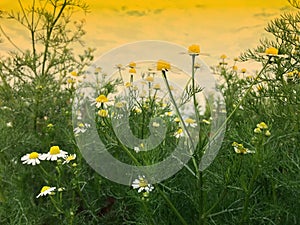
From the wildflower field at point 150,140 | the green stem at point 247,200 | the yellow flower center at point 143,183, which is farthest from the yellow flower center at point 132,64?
the green stem at point 247,200

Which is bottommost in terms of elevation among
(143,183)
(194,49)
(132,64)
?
(143,183)

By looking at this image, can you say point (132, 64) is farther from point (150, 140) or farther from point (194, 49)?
point (194, 49)

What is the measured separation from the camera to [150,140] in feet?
4.58

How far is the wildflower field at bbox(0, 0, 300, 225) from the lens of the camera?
1.21 metres

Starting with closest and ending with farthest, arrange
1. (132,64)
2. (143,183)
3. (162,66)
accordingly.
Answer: (162,66) → (143,183) → (132,64)

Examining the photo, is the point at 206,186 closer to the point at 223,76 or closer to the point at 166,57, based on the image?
the point at 166,57

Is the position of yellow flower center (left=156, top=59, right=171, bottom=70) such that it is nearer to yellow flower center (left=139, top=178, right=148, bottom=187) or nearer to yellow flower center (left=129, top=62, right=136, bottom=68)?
yellow flower center (left=139, top=178, right=148, bottom=187)

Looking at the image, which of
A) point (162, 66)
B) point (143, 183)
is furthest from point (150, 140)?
point (162, 66)

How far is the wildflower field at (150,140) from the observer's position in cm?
121

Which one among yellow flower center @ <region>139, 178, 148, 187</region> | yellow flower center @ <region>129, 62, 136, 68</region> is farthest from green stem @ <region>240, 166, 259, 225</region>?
yellow flower center @ <region>129, 62, 136, 68</region>

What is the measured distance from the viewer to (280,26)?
1.43 m

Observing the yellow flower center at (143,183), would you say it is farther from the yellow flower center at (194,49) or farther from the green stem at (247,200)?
the yellow flower center at (194,49)

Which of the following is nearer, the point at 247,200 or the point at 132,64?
the point at 247,200

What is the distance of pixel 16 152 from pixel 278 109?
99cm
